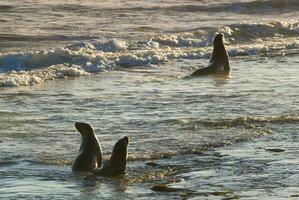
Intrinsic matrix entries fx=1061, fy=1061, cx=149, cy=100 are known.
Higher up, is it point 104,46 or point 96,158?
point 96,158

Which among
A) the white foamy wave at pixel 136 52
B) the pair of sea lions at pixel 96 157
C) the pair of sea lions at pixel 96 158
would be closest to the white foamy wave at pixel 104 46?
the white foamy wave at pixel 136 52

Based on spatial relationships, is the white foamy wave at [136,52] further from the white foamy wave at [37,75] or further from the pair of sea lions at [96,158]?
the pair of sea lions at [96,158]

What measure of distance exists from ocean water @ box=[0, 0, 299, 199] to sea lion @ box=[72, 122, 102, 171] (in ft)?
0.54

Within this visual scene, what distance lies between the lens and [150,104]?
47.9 ft

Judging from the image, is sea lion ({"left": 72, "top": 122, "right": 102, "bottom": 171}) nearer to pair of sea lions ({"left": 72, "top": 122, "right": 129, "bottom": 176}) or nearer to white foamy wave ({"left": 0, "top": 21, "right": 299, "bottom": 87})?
pair of sea lions ({"left": 72, "top": 122, "right": 129, "bottom": 176})

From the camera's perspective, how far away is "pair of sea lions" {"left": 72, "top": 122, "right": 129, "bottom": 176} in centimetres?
1007

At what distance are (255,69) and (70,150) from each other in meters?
8.64

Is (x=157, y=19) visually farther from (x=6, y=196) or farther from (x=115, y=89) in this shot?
(x=6, y=196)

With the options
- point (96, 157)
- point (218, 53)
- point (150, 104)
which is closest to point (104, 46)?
point (218, 53)

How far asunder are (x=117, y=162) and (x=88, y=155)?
0.46m

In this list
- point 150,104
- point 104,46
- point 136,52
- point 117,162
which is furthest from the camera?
point 104,46

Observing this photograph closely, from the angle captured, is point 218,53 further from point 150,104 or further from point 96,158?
point 96,158

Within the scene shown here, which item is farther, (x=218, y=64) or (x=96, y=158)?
(x=218, y=64)

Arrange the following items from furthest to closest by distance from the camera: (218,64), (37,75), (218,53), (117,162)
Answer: (218,53) → (218,64) → (37,75) → (117,162)
